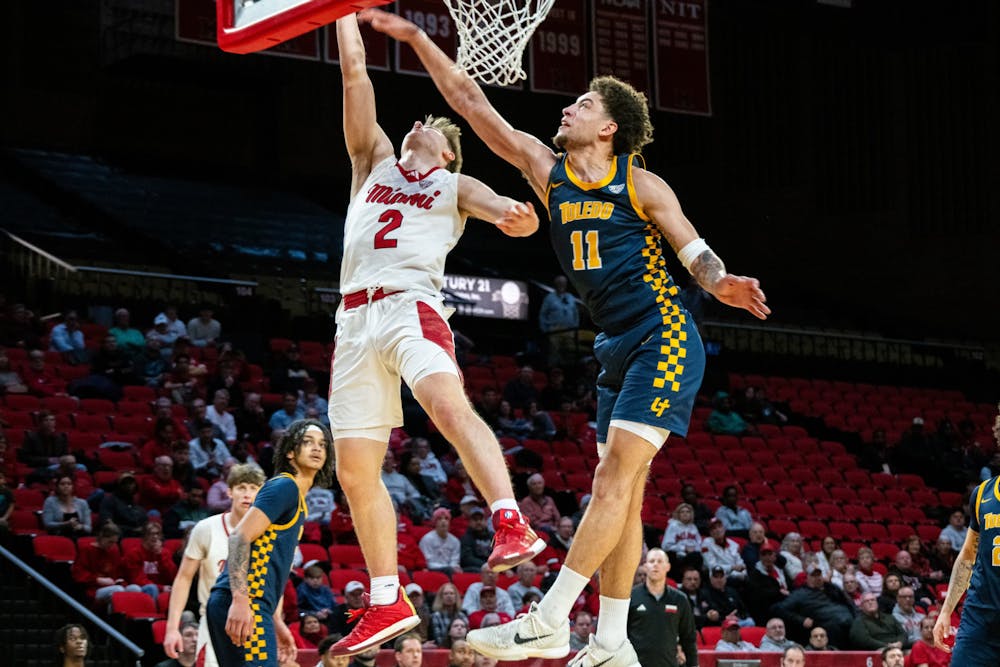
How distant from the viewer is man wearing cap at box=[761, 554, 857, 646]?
1363 cm

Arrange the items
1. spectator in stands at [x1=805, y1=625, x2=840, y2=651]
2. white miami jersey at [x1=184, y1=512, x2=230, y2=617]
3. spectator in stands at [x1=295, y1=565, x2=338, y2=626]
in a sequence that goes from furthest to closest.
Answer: spectator in stands at [x1=805, y1=625, x2=840, y2=651] < spectator in stands at [x1=295, y1=565, x2=338, y2=626] < white miami jersey at [x1=184, y1=512, x2=230, y2=617]

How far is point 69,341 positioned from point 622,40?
8619mm

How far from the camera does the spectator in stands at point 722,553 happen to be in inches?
561

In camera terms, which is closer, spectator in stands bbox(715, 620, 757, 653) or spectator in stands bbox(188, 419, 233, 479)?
spectator in stands bbox(715, 620, 757, 653)

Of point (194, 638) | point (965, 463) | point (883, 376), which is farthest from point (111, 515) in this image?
point (883, 376)

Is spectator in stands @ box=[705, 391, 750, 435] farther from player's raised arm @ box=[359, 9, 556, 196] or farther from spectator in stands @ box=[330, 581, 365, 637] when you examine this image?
player's raised arm @ box=[359, 9, 556, 196]

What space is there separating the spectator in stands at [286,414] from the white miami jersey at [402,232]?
8.08 meters

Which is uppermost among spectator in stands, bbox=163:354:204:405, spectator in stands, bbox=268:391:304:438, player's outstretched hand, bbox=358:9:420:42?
player's outstretched hand, bbox=358:9:420:42

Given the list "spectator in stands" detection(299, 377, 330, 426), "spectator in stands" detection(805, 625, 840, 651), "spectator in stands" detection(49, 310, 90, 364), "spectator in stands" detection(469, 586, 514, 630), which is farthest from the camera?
"spectator in stands" detection(49, 310, 90, 364)

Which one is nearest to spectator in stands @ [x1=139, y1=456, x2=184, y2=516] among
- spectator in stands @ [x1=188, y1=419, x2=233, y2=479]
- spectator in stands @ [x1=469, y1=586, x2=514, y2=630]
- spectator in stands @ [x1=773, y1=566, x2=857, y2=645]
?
spectator in stands @ [x1=188, y1=419, x2=233, y2=479]

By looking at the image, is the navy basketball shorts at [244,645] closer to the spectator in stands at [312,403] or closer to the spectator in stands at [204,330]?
the spectator in stands at [312,403]

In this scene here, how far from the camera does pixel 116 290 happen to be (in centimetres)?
1969

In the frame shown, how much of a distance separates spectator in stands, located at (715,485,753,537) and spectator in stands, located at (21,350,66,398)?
7.17 metres

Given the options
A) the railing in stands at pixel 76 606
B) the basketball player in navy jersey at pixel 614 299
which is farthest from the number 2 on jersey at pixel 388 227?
the railing in stands at pixel 76 606
